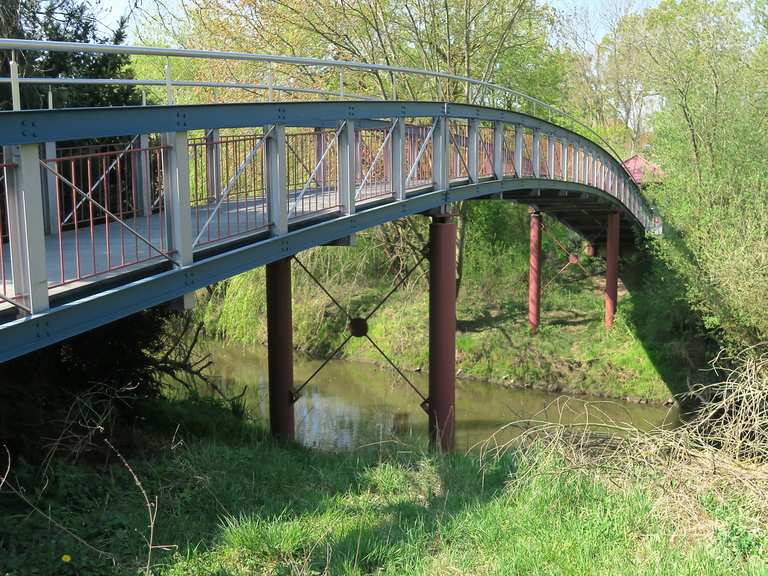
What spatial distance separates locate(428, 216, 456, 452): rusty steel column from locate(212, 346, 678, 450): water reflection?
317 cm

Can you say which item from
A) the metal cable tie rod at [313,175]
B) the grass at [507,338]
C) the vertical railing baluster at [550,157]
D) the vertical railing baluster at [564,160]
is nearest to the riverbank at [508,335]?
the grass at [507,338]

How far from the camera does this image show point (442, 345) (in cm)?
1188

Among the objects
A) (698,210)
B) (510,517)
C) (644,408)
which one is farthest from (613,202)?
(510,517)

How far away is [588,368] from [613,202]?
4351 mm

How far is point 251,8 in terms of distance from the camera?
2103 cm

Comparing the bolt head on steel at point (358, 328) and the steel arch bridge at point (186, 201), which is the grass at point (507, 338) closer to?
the steel arch bridge at point (186, 201)

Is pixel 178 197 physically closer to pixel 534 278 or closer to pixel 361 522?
pixel 361 522

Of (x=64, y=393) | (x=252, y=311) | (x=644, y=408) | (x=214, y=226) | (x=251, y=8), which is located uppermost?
(x=251, y=8)

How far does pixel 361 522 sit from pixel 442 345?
4.89 meters

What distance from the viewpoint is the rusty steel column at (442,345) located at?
38.9 ft

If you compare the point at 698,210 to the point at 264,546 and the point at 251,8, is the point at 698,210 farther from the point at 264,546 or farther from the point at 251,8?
the point at 264,546

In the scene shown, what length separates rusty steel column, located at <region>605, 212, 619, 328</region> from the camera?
23.8 metres

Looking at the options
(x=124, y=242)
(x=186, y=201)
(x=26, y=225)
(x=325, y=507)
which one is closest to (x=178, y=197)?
(x=186, y=201)

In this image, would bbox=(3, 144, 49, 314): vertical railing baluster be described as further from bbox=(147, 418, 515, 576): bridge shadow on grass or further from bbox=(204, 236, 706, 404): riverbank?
bbox=(204, 236, 706, 404): riverbank
